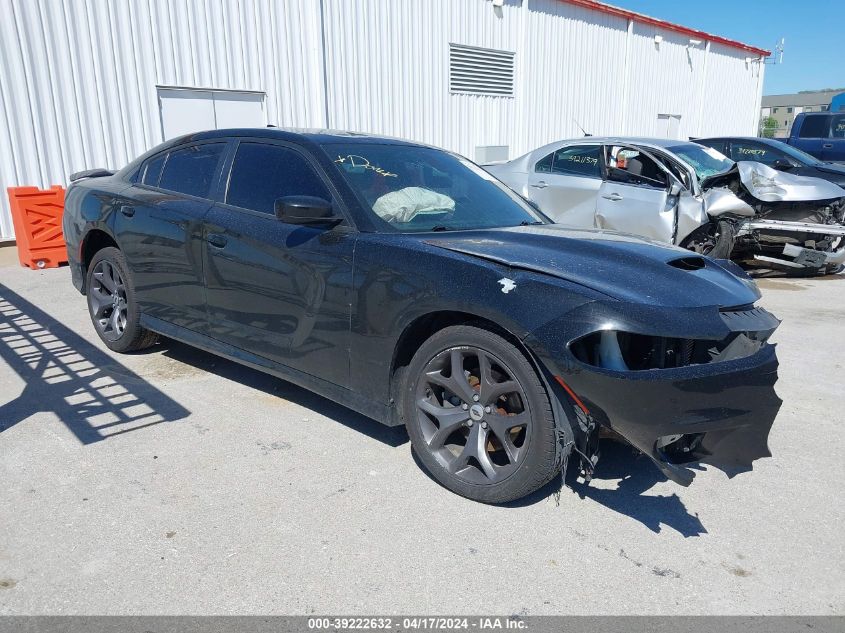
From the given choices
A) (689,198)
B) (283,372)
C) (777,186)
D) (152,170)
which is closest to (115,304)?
(152,170)

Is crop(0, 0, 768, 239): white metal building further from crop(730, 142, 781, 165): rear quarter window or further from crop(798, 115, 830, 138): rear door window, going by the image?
crop(730, 142, 781, 165): rear quarter window

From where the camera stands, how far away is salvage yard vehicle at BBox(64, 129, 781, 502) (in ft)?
9.00

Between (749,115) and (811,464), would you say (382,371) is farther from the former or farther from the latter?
(749,115)

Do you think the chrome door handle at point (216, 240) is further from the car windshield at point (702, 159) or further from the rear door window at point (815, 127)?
the rear door window at point (815, 127)

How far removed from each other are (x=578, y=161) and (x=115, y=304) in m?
5.71

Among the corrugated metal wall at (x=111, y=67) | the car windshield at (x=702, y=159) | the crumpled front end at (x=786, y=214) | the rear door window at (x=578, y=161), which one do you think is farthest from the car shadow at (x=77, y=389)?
the car windshield at (x=702, y=159)

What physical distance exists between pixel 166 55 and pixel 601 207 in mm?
6918

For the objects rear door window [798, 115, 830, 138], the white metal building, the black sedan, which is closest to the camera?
the white metal building

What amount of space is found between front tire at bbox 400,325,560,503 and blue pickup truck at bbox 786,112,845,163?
51.2 ft

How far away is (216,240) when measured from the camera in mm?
4090

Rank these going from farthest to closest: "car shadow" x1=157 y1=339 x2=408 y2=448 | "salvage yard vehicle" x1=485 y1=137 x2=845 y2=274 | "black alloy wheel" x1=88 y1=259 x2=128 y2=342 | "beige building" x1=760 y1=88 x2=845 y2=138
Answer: "beige building" x1=760 y1=88 x2=845 y2=138
"salvage yard vehicle" x1=485 y1=137 x2=845 y2=274
"black alloy wheel" x1=88 y1=259 x2=128 y2=342
"car shadow" x1=157 y1=339 x2=408 y2=448

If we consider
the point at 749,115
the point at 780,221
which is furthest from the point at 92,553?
the point at 749,115

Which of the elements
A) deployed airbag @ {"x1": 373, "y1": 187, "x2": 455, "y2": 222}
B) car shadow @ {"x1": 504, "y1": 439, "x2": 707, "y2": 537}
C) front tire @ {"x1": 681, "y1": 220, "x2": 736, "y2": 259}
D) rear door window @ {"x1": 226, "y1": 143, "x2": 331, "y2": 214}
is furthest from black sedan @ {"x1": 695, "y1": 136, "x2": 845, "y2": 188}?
rear door window @ {"x1": 226, "y1": 143, "x2": 331, "y2": 214}

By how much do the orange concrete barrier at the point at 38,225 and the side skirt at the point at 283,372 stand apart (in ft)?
15.7
